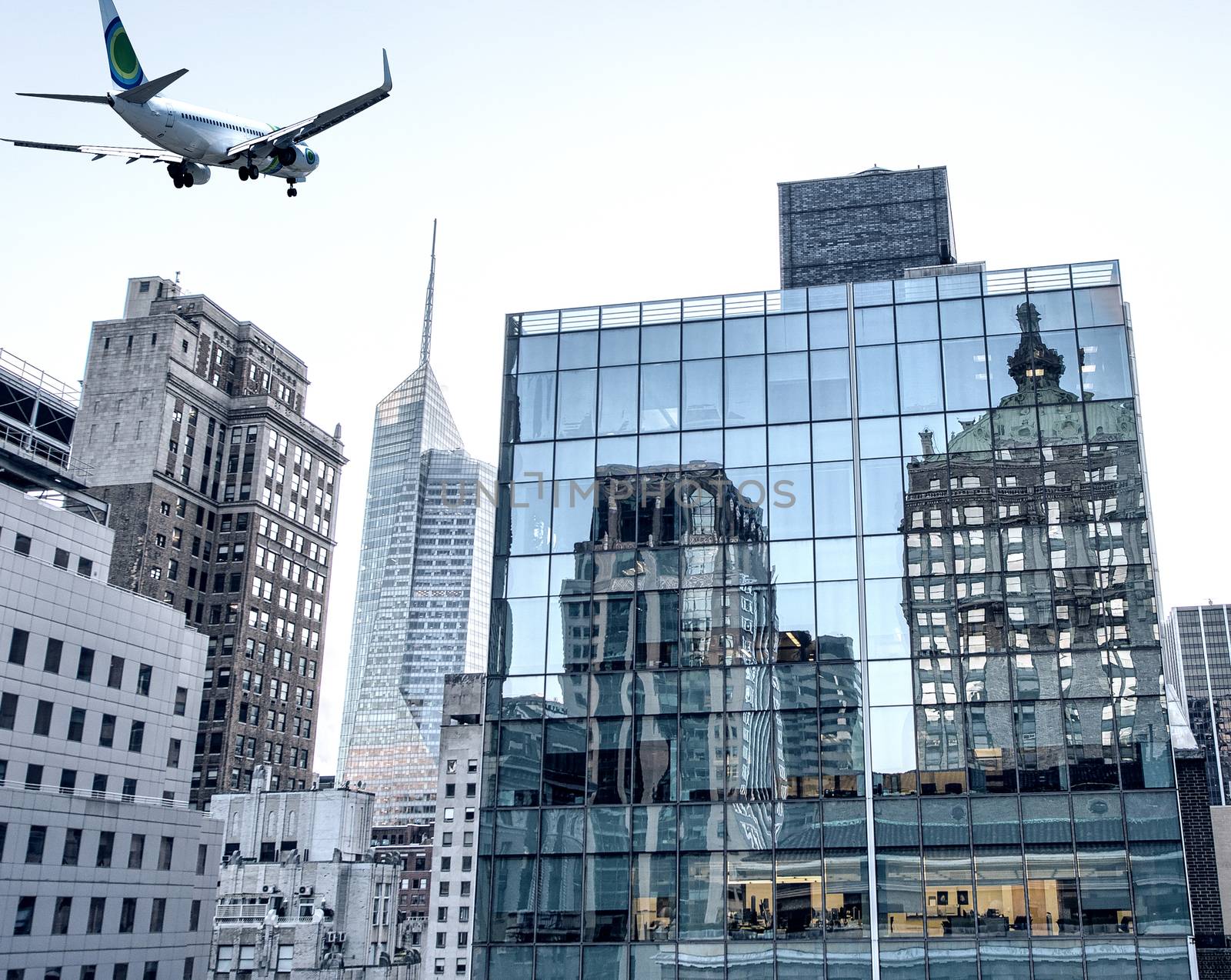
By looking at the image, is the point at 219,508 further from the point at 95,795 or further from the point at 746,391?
the point at 746,391

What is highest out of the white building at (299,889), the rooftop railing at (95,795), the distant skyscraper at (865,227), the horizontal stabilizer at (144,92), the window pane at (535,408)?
the distant skyscraper at (865,227)

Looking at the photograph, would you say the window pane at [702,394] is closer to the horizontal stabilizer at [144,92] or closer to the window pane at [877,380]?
the window pane at [877,380]

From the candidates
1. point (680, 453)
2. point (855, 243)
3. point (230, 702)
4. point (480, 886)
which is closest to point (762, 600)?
point (680, 453)

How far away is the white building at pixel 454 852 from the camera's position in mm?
150000

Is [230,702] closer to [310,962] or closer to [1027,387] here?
[310,962]

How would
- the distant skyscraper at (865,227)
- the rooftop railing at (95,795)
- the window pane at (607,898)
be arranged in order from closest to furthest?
the window pane at (607,898) → the rooftop railing at (95,795) → the distant skyscraper at (865,227)

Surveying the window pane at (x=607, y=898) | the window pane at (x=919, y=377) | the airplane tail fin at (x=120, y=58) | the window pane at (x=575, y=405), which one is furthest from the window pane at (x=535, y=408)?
the airplane tail fin at (x=120, y=58)

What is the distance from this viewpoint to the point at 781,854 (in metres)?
46.0

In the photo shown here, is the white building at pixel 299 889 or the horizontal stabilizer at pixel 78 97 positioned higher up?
the horizontal stabilizer at pixel 78 97

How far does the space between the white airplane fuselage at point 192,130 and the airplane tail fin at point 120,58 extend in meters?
0.89

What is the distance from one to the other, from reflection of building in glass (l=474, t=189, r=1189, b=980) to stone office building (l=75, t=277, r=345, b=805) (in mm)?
97481

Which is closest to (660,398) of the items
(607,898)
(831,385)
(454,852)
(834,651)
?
(831,385)

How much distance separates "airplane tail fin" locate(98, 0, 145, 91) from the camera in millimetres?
39750

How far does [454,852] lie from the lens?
506 ft
